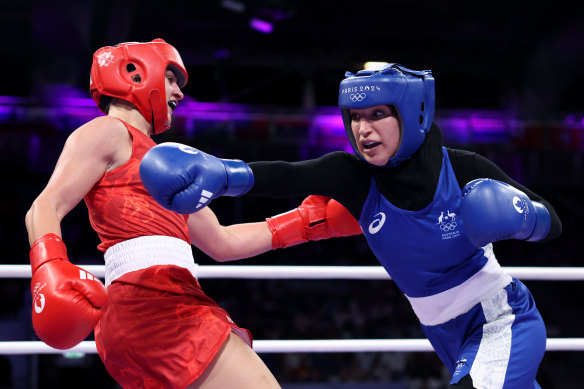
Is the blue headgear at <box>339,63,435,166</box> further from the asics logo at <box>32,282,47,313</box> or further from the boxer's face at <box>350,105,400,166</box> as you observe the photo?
the asics logo at <box>32,282,47,313</box>

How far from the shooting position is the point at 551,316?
8617 millimetres

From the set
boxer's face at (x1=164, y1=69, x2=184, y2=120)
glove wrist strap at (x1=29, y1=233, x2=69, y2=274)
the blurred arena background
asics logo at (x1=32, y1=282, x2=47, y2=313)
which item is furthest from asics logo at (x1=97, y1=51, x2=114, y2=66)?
the blurred arena background

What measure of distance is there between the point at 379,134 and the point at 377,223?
0.24 metres

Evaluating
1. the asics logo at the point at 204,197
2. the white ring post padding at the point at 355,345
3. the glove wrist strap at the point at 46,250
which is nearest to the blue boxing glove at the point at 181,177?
the asics logo at the point at 204,197

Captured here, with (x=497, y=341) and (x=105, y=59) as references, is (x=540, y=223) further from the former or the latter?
(x=105, y=59)

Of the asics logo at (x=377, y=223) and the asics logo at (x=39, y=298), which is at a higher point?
the asics logo at (x=377, y=223)

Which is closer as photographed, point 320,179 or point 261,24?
point 320,179

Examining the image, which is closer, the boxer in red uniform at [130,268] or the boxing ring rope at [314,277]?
the boxer in red uniform at [130,268]

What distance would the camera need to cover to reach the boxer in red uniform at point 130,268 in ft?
4.63

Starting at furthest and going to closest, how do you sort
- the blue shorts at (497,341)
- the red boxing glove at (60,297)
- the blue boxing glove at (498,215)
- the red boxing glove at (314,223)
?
the red boxing glove at (314,223) < the blue shorts at (497,341) < the blue boxing glove at (498,215) < the red boxing glove at (60,297)

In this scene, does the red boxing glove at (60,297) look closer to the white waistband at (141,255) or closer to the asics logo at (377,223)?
the white waistband at (141,255)

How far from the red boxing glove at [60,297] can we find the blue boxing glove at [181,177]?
0.24 metres

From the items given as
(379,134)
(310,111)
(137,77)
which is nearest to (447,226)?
(379,134)

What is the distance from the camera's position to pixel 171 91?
5.98 feet
